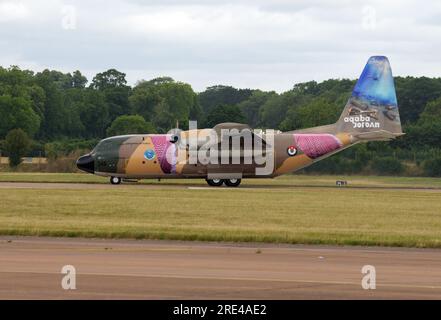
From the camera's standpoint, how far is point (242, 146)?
5731cm

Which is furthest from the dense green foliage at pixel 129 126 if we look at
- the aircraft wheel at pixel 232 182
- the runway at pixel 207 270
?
the runway at pixel 207 270

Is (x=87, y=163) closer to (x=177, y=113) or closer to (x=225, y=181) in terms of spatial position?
(x=225, y=181)

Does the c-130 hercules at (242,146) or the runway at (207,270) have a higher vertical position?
the c-130 hercules at (242,146)

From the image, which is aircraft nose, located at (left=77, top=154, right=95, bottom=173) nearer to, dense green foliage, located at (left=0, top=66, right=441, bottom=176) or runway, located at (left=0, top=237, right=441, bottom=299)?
dense green foliage, located at (left=0, top=66, right=441, bottom=176)

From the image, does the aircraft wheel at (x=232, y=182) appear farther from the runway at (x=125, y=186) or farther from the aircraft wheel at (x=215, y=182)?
the runway at (x=125, y=186)

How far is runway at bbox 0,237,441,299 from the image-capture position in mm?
17500

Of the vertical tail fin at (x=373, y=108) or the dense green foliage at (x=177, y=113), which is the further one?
the dense green foliage at (x=177, y=113)

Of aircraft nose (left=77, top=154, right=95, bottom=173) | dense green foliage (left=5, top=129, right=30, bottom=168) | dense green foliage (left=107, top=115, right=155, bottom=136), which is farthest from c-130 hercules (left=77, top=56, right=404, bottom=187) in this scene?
dense green foliage (left=107, top=115, right=155, bottom=136)

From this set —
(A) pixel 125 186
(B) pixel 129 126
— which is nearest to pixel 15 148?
(B) pixel 129 126

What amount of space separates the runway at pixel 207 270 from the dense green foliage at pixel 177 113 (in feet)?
148

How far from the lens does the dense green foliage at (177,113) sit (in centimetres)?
7181

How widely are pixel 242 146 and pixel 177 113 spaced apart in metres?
71.6

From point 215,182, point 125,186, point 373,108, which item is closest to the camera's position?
point 125,186
